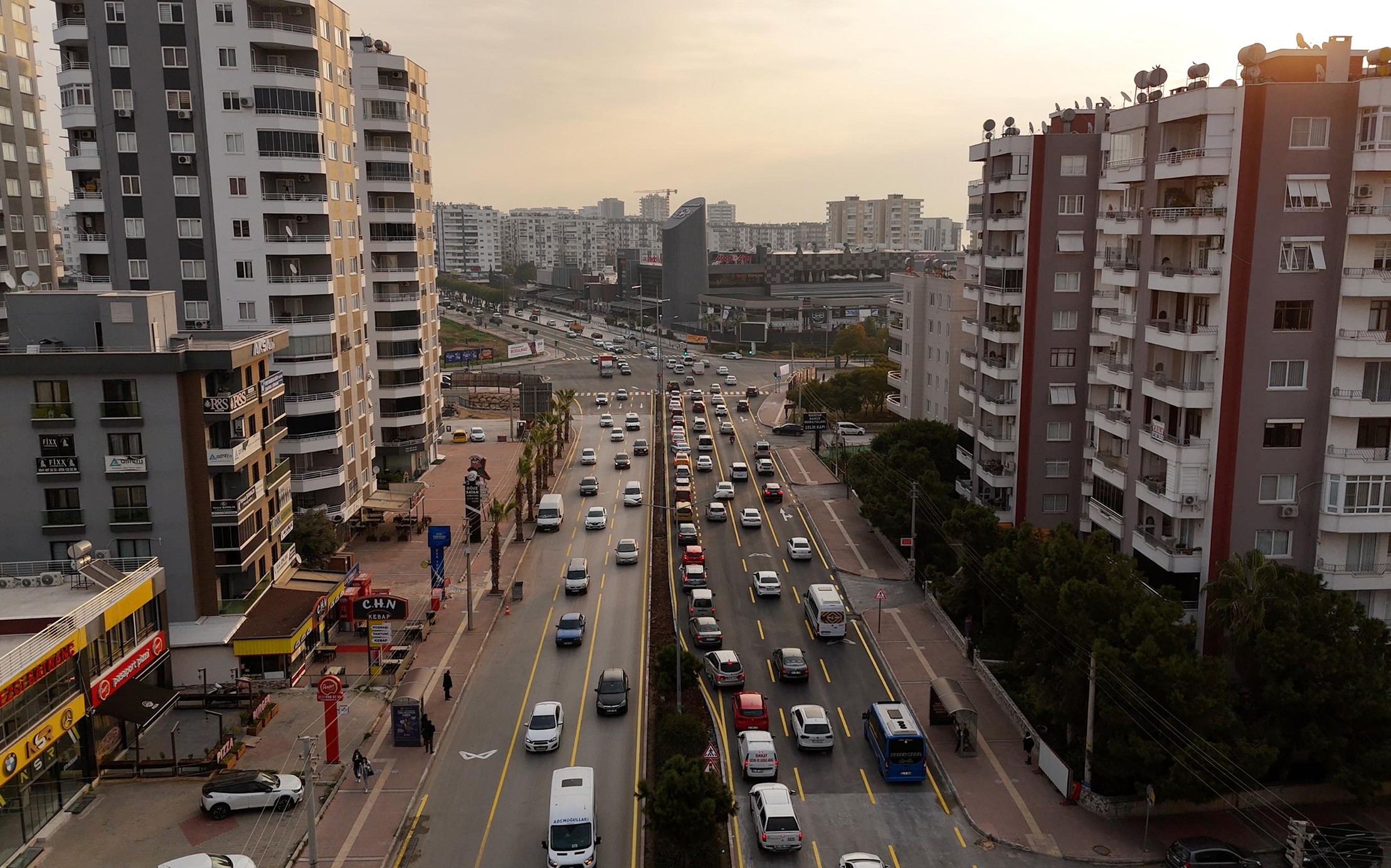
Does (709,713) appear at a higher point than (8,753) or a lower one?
lower

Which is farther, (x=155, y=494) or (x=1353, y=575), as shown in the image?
(x=155, y=494)

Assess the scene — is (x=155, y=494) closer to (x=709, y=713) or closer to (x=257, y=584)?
(x=257, y=584)

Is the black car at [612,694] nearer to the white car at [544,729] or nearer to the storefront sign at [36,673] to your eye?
the white car at [544,729]

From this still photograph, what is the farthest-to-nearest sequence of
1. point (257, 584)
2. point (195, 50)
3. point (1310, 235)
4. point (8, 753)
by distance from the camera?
point (195, 50), point (257, 584), point (1310, 235), point (8, 753)

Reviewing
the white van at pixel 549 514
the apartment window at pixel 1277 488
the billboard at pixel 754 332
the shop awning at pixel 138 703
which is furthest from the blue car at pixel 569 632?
the billboard at pixel 754 332

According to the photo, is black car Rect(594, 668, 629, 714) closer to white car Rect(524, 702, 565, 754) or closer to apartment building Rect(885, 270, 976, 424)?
white car Rect(524, 702, 565, 754)

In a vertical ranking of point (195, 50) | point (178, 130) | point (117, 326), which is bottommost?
point (117, 326)

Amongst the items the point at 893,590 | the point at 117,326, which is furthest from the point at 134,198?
the point at 893,590

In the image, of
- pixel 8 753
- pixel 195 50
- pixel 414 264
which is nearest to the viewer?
pixel 8 753
